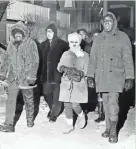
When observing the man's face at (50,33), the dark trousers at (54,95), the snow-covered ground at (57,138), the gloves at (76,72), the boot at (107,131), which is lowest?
the snow-covered ground at (57,138)

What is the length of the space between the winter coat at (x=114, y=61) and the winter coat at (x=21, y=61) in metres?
1.11

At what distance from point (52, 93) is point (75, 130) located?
113cm

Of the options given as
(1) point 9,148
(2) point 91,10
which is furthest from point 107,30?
(2) point 91,10

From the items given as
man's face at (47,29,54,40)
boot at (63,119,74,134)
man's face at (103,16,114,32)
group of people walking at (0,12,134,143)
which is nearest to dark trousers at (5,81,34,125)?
group of people walking at (0,12,134,143)

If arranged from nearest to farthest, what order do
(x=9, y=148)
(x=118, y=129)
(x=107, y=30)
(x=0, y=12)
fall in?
(x=9, y=148) → (x=107, y=30) → (x=118, y=129) → (x=0, y=12)

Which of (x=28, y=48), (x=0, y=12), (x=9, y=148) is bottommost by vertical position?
(x=9, y=148)

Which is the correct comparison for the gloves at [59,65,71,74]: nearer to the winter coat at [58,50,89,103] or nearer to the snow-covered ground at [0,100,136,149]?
the winter coat at [58,50,89,103]

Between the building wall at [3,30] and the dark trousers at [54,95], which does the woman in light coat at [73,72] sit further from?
the building wall at [3,30]

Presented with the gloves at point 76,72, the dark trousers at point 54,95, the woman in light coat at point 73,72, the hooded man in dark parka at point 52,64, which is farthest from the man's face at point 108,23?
the dark trousers at point 54,95

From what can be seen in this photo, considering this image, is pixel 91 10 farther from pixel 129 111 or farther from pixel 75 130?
pixel 75 130

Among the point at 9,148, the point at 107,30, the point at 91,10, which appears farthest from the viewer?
the point at 91,10

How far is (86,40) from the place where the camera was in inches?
269

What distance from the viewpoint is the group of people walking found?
501 cm

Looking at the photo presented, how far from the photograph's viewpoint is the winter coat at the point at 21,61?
5441mm
